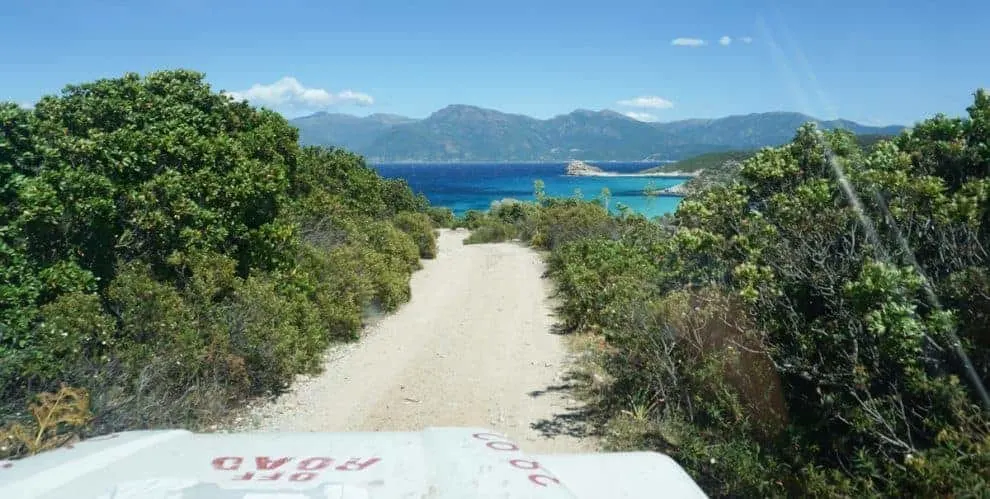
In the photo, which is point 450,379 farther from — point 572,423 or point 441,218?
point 441,218

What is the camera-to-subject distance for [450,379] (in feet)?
39.1

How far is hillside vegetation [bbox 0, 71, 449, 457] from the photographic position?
7707 millimetres

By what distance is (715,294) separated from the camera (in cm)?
802

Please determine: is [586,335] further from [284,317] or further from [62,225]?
[62,225]

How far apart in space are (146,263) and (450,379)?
521 centimetres

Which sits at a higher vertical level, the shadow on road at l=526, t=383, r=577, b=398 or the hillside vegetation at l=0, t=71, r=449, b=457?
the hillside vegetation at l=0, t=71, r=449, b=457

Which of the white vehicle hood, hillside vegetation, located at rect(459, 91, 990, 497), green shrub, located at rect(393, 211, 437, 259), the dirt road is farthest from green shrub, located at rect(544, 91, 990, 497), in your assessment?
green shrub, located at rect(393, 211, 437, 259)

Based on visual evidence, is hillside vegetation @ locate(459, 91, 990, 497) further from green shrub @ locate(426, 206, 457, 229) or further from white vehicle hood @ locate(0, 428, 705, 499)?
green shrub @ locate(426, 206, 457, 229)

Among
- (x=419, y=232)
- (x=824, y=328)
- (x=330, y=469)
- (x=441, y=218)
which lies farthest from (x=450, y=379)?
(x=441, y=218)

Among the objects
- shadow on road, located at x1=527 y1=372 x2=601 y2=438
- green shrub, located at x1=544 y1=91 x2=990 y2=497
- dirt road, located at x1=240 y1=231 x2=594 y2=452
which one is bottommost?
dirt road, located at x1=240 y1=231 x2=594 y2=452

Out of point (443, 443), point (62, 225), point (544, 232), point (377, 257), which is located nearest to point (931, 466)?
point (443, 443)

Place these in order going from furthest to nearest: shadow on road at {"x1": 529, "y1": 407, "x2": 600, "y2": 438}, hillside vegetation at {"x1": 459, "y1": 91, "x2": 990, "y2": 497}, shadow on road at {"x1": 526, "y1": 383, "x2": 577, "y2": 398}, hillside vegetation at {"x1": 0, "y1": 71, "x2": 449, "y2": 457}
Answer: shadow on road at {"x1": 526, "y1": 383, "x2": 577, "y2": 398}
shadow on road at {"x1": 529, "y1": 407, "x2": 600, "y2": 438}
hillside vegetation at {"x1": 0, "y1": 71, "x2": 449, "y2": 457}
hillside vegetation at {"x1": 459, "y1": 91, "x2": 990, "y2": 497}

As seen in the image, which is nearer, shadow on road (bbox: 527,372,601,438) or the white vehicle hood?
the white vehicle hood

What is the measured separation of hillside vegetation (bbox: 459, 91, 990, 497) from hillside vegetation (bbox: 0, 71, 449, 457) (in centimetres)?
548
